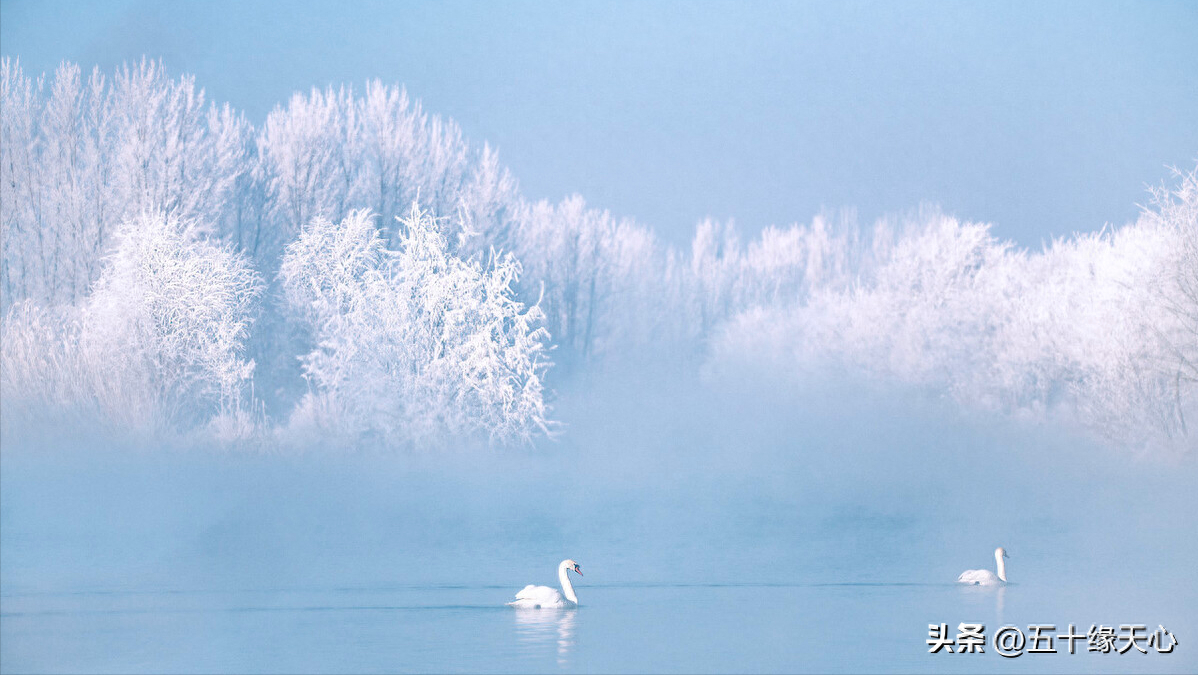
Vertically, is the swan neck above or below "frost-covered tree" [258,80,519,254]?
below

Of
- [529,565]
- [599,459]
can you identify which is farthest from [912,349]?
[529,565]

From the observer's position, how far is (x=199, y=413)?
2798cm

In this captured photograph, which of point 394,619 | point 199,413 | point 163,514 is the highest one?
point 199,413

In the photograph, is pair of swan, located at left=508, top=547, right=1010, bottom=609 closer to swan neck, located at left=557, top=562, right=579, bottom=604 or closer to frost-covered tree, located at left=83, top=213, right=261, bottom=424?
swan neck, located at left=557, top=562, right=579, bottom=604

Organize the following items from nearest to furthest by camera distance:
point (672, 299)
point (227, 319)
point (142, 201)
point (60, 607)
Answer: point (60, 607) → point (227, 319) → point (142, 201) → point (672, 299)

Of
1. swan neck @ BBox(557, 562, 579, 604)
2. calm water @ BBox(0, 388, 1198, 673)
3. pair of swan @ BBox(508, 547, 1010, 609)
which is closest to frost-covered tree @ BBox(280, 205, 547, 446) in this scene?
calm water @ BBox(0, 388, 1198, 673)

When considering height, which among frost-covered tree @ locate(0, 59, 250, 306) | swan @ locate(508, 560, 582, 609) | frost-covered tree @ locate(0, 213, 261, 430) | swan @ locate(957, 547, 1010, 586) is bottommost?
swan @ locate(508, 560, 582, 609)

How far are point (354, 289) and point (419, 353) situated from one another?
6.67ft

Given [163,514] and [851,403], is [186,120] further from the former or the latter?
[851,403]

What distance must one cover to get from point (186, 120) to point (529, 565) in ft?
52.3

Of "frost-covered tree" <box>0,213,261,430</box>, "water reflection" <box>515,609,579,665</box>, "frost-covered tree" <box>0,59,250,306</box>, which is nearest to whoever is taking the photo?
"water reflection" <box>515,609,579,665</box>

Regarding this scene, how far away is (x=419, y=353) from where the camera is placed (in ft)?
92.7

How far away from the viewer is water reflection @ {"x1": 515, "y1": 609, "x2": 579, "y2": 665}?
13836mm

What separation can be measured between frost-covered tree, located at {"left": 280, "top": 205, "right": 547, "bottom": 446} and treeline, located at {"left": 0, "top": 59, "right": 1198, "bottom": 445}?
A: 0.06 m
